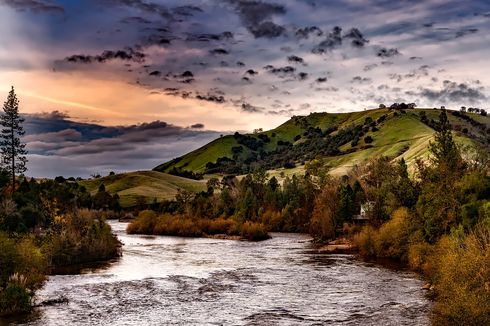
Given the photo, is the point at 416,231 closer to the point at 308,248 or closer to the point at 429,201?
the point at 429,201

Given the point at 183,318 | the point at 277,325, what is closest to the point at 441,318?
the point at 277,325

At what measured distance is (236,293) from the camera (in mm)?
49688

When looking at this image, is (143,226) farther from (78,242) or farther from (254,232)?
(78,242)

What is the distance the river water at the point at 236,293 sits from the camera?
129 ft

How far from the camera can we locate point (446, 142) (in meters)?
76.1

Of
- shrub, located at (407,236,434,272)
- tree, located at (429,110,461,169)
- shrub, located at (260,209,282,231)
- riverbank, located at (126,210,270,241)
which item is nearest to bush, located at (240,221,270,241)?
riverbank, located at (126,210,270,241)

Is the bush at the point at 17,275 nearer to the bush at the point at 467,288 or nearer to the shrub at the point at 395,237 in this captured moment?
the bush at the point at 467,288

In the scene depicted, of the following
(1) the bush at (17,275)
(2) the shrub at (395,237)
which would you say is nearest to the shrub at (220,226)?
(2) the shrub at (395,237)

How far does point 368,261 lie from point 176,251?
103 feet

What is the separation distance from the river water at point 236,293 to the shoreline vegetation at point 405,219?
4.62 metres

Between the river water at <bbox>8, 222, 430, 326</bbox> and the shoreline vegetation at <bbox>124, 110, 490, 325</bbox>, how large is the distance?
4622mm

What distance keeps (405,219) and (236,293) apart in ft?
110

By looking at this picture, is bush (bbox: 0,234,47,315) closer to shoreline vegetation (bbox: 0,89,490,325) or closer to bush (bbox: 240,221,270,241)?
shoreline vegetation (bbox: 0,89,490,325)

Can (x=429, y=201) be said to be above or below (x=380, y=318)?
above
